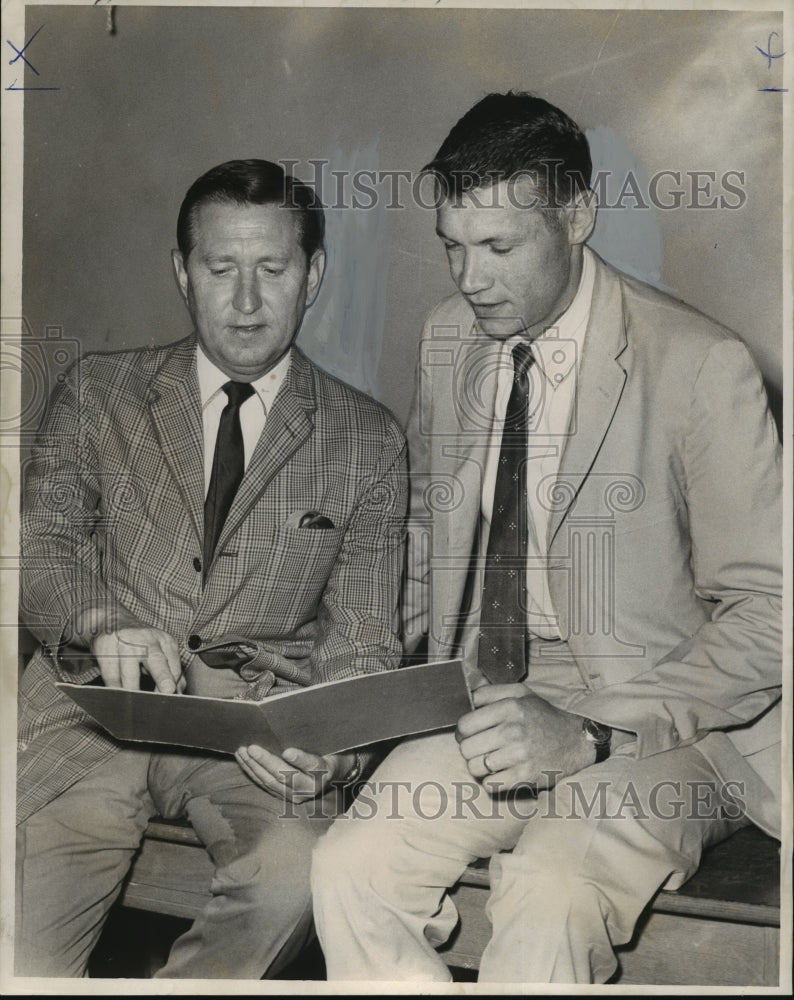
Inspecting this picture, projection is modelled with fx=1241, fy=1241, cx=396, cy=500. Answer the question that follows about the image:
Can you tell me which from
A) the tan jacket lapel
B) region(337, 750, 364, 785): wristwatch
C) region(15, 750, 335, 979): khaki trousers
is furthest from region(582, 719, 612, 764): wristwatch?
region(15, 750, 335, 979): khaki trousers

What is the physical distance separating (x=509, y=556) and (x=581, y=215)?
949 mm

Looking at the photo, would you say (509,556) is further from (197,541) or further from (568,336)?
(197,541)

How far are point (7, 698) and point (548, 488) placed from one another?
5.32 feet

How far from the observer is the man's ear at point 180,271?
3455 millimetres

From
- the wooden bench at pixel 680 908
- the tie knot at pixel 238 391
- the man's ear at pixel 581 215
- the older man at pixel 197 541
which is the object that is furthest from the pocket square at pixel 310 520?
the man's ear at pixel 581 215

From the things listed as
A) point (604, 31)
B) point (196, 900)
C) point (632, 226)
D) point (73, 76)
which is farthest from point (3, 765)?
point (604, 31)

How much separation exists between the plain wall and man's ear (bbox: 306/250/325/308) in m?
0.02

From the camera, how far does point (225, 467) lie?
3.44 m

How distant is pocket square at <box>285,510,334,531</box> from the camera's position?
3412 mm

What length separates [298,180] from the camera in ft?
11.2

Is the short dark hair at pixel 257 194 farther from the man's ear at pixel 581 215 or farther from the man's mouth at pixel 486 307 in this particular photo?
the man's ear at pixel 581 215

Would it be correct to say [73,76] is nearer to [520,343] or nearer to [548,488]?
[520,343]

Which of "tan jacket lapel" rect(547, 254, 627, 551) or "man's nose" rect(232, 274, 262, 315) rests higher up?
"man's nose" rect(232, 274, 262, 315)

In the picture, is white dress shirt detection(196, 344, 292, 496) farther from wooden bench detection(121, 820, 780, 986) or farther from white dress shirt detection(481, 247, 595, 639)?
wooden bench detection(121, 820, 780, 986)
